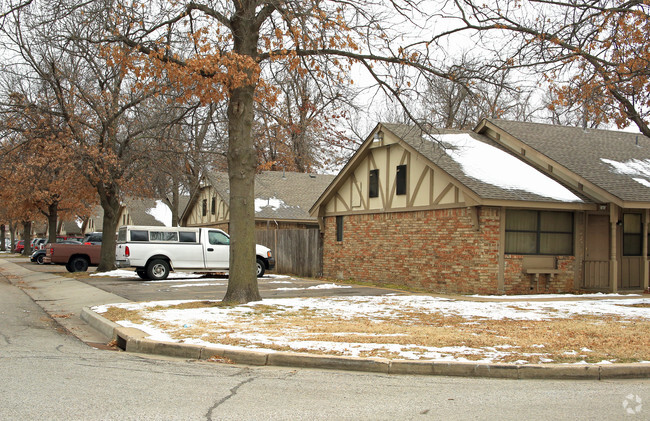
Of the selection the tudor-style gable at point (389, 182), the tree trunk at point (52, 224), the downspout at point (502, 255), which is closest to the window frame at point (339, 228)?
the tudor-style gable at point (389, 182)

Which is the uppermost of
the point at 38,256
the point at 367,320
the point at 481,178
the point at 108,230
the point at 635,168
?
the point at 635,168

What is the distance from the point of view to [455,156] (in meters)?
21.1

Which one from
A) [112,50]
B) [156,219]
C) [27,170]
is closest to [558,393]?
[112,50]

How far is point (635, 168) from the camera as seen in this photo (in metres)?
21.7

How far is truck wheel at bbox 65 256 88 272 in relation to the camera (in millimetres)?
30188

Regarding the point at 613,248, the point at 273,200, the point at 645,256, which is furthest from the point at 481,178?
the point at 273,200

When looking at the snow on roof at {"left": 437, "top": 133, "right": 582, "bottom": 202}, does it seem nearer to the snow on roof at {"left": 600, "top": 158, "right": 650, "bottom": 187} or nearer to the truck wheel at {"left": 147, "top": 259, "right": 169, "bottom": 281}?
the snow on roof at {"left": 600, "top": 158, "right": 650, "bottom": 187}

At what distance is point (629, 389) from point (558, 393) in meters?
0.93

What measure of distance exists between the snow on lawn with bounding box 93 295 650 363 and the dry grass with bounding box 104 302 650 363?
2cm

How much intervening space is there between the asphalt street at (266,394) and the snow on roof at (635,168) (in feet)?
47.3

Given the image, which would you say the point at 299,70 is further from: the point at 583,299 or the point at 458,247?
the point at 583,299

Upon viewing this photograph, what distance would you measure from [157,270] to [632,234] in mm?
16162

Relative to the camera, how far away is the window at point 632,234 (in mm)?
20609

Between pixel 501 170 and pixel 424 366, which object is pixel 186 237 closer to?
pixel 501 170
